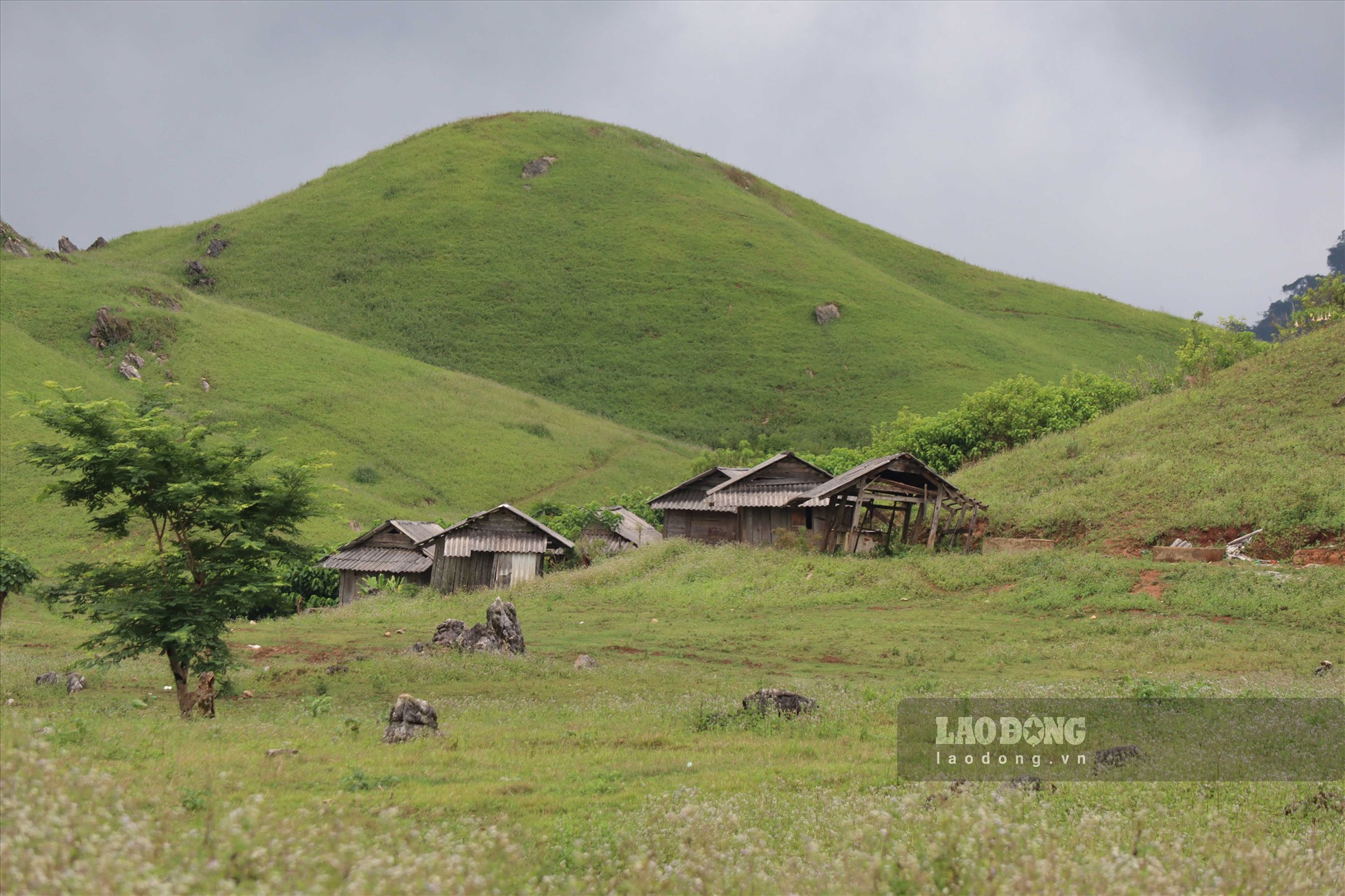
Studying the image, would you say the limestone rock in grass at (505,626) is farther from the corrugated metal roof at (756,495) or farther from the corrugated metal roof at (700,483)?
the corrugated metal roof at (700,483)

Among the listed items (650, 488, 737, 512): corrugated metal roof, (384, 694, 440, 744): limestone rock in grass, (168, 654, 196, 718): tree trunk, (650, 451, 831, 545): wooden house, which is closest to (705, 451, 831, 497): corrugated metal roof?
(650, 451, 831, 545): wooden house

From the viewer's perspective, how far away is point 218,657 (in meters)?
16.8

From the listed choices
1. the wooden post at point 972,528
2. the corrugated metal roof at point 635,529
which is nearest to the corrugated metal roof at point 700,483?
the corrugated metal roof at point 635,529

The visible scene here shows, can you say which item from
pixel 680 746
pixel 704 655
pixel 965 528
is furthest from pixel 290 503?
pixel 965 528

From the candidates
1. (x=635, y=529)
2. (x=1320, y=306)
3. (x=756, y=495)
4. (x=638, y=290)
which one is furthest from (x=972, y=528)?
(x=638, y=290)

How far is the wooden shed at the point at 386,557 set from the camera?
47.4 meters

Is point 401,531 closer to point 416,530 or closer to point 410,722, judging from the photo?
point 416,530

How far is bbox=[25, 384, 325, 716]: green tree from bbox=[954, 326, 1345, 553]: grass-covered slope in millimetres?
27998

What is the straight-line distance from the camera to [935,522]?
1495 inches

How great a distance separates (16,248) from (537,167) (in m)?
71.3

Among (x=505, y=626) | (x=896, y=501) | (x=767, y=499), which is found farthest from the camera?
(x=767, y=499)

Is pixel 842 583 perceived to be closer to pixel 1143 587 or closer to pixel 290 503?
pixel 1143 587

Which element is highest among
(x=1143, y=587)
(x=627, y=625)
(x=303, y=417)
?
(x=303, y=417)

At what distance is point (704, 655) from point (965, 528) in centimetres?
2083
